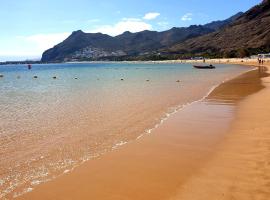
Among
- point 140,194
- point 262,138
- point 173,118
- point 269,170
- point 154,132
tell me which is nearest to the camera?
point 140,194

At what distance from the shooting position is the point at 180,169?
26.3 feet

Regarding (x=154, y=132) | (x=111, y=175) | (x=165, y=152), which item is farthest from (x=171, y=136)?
(x=111, y=175)

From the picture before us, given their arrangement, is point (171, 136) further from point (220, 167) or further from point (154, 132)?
point (220, 167)

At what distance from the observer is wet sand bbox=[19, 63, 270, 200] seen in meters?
6.65

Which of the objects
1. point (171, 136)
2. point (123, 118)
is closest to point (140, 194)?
point (171, 136)

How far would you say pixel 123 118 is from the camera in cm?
1572

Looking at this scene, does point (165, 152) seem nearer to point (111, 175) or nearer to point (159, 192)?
point (111, 175)

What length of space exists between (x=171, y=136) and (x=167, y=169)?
11.3ft

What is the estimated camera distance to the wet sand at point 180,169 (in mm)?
6652

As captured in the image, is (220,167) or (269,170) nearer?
(269,170)

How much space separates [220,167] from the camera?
797 cm

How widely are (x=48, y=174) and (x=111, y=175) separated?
170cm

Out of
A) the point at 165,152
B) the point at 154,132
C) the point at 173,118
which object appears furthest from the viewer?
the point at 173,118

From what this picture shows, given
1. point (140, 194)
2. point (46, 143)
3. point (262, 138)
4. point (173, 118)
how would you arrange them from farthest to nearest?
point (173, 118), point (46, 143), point (262, 138), point (140, 194)
